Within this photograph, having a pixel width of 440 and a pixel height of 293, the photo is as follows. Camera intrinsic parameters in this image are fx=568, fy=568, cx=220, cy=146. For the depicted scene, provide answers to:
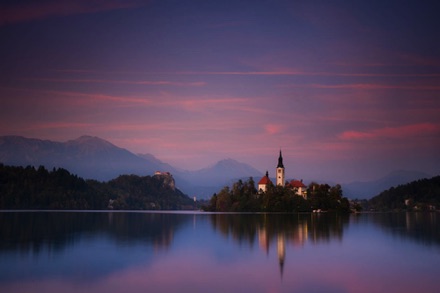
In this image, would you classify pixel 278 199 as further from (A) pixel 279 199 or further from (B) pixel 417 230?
(B) pixel 417 230

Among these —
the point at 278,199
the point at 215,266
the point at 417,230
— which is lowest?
the point at 215,266

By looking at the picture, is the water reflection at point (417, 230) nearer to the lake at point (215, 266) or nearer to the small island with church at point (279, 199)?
the lake at point (215, 266)

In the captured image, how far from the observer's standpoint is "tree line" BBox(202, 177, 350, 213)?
182250mm

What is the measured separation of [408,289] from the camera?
27.7 m

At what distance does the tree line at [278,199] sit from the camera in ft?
598

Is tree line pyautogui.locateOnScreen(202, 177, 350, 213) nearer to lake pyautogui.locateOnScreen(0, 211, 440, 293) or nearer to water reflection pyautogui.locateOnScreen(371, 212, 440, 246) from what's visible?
water reflection pyautogui.locateOnScreen(371, 212, 440, 246)

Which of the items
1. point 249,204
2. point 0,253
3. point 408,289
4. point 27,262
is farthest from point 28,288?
point 249,204

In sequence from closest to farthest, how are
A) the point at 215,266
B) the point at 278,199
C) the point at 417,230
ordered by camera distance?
the point at 215,266 < the point at 417,230 < the point at 278,199

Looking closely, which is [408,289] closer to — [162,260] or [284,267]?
[284,267]

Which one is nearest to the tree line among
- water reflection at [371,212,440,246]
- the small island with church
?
the small island with church

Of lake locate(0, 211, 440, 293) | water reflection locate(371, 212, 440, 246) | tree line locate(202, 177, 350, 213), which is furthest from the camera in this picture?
tree line locate(202, 177, 350, 213)

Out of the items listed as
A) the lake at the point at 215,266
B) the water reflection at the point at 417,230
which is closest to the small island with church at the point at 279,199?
the water reflection at the point at 417,230

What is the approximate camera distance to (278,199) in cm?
18125

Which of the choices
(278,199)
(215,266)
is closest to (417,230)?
(215,266)
